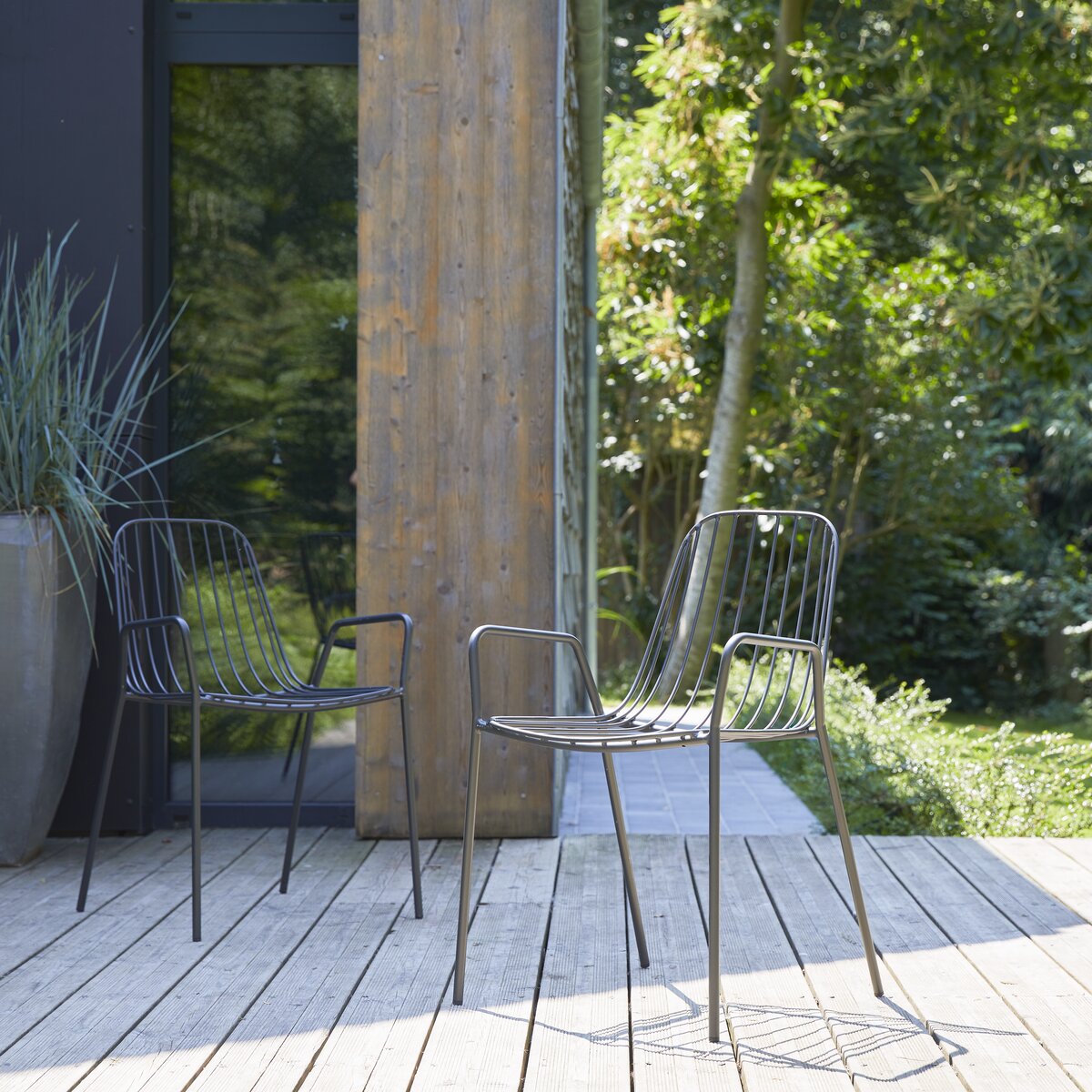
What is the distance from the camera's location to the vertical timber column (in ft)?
10.6

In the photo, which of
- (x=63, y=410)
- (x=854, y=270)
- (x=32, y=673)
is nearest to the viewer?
(x=32, y=673)

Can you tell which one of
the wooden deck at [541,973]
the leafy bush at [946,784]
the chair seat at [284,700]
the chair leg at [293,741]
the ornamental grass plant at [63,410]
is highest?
the ornamental grass plant at [63,410]

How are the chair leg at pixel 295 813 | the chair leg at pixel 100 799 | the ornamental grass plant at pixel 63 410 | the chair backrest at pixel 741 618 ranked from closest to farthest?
the chair backrest at pixel 741 618 → the chair leg at pixel 100 799 → the chair leg at pixel 295 813 → the ornamental grass plant at pixel 63 410

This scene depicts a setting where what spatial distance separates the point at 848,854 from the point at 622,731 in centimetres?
41

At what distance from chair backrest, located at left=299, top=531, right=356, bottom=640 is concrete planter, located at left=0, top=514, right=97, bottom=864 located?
0.62 meters

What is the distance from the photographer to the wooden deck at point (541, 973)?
180 centimetres

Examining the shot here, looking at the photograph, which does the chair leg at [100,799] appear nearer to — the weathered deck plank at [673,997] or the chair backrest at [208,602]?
the chair backrest at [208,602]

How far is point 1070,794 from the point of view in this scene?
3.80 meters

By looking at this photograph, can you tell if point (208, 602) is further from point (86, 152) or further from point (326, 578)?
point (86, 152)

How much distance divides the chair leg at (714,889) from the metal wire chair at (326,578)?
172 centimetres

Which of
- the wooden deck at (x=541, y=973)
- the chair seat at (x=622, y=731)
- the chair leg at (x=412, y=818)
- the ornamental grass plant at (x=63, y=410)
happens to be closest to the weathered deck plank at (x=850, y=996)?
the wooden deck at (x=541, y=973)

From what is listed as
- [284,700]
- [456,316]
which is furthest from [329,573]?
[284,700]

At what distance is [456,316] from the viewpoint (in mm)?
3246

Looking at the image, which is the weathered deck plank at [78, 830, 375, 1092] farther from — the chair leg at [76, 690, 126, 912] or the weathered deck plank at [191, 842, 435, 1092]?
the chair leg at [76, 690, 126, 912]
